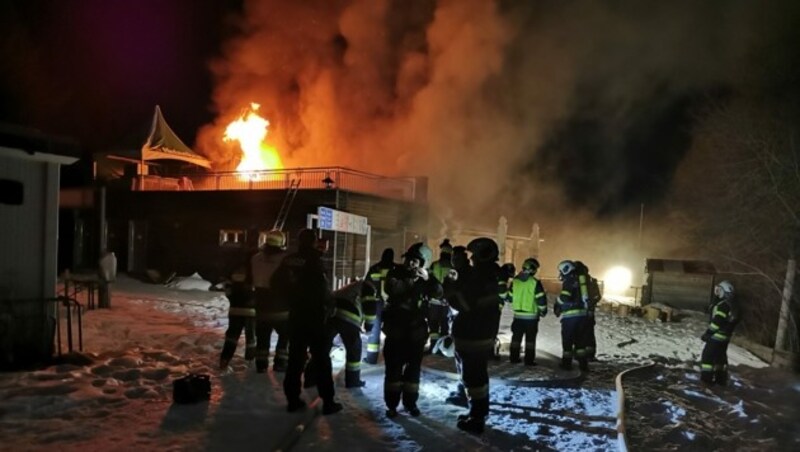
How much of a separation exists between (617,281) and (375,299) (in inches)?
1275

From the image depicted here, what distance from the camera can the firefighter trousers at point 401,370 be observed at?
5566 mm

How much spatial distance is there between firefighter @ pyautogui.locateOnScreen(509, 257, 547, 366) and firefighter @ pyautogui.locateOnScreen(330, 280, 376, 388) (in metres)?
3.14

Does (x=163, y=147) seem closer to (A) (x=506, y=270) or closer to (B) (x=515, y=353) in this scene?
(B) (x=515, y=353)

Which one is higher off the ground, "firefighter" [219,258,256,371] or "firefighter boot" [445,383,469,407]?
"firefighter" [219,258,256,371]

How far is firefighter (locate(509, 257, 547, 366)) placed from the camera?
8.48 m

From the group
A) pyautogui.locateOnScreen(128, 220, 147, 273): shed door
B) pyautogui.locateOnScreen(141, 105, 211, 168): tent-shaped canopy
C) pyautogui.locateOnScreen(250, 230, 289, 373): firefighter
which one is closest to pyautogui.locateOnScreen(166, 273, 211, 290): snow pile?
pyautogui.locateOnScreen(128, 220, 147, 273): shed door

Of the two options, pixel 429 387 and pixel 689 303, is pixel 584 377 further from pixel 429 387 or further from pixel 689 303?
pixel 689 303

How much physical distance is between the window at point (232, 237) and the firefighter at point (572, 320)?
14284 millimetres

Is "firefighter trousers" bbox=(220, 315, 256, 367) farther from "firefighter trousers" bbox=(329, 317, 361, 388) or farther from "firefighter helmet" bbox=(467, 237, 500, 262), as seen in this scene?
"firefighter helmet" bbox=(467, 237, 500, 262)

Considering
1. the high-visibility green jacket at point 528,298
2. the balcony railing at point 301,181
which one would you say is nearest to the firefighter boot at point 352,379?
the high-visibility green jacket at point 528,298

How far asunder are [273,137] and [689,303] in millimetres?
21376

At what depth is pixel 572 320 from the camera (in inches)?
334

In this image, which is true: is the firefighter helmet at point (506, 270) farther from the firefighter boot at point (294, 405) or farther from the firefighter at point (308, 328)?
the firefighter boot at point (294, 405)

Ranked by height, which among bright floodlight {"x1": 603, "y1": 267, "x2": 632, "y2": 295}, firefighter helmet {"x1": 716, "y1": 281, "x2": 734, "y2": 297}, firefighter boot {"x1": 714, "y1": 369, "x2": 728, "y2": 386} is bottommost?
bright floodlight {"x1": 603, "y1": 267, "x2": 632, "y2": 295}
